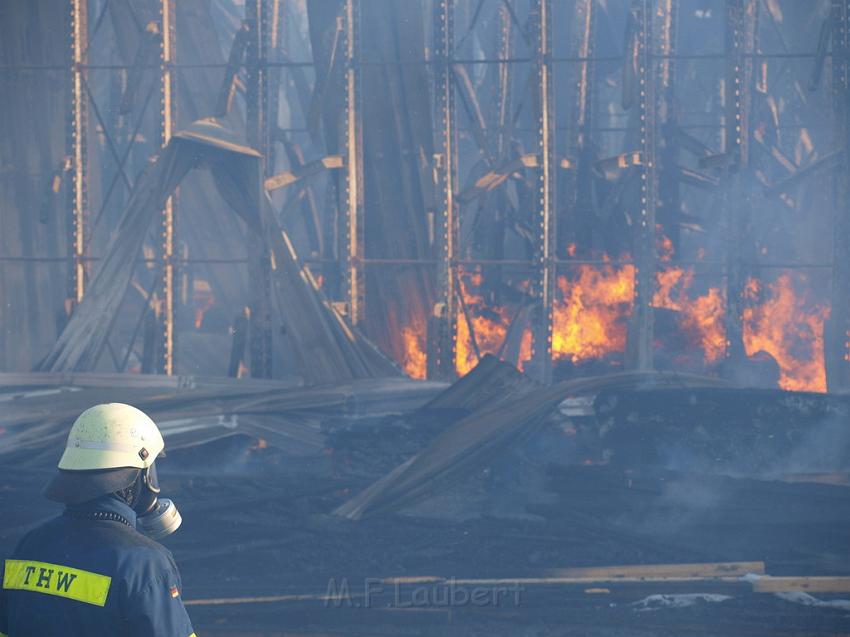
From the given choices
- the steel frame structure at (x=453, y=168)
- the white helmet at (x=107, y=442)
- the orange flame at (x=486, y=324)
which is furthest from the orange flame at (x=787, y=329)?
the white helmet at (x=107, y=442)

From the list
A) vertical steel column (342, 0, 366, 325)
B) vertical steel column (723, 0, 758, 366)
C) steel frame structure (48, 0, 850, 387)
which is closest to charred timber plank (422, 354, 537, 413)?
steel frame structure (48, 0, 850, 387)

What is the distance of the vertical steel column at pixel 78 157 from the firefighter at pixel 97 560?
10.5 m

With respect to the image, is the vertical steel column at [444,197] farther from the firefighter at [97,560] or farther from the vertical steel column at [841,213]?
the firefighter at [97,560]

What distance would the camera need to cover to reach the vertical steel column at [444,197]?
1247cm

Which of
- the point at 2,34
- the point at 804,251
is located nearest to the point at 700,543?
the point at 804,251

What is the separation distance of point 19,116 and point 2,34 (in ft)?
4.17

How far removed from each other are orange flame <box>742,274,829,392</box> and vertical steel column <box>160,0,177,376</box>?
795 centimetres

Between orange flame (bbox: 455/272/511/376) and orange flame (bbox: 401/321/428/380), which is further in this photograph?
orange flame (bbox: 455/272/511/376)

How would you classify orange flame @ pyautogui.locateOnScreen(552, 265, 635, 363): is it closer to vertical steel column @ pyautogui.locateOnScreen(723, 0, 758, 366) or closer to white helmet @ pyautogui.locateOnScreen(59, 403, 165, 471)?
vertical steel column @ pyautogui.locateOnScreen(723, 0, 758, 366)

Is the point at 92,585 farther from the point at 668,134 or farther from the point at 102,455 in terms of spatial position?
the point at 668,134

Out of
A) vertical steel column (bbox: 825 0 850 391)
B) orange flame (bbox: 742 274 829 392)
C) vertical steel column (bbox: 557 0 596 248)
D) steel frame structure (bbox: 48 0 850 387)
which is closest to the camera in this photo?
vertical steel column (bbox: 825 0 850 391)

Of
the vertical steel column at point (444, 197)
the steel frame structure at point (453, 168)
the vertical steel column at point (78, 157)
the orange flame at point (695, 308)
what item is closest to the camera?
the steel frame structure at point (453, 168)

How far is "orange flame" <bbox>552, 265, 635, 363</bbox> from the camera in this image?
47.4 ft

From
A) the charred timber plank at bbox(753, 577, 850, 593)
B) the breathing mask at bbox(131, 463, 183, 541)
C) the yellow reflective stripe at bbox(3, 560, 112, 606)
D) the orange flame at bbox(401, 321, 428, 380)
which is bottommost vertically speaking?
the charred timber plank at bbox(753, 577, 850, 593)
